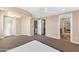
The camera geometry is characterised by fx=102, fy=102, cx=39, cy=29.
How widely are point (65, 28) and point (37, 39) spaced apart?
779mm

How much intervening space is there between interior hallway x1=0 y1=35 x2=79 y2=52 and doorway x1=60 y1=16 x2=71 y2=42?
0.13 metres

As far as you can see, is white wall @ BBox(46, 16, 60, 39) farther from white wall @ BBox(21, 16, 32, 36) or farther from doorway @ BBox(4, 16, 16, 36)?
doorway @ BBox(4, 16, 16, 36)

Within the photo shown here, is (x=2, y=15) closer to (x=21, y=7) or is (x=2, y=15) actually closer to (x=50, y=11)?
(x=21, y=7)

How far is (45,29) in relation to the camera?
111 inches

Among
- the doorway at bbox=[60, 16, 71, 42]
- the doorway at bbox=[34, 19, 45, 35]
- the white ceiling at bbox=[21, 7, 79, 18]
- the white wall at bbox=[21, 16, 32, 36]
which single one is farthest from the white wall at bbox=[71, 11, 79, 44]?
the white wall at bbox=[21, 16, 32, 36]

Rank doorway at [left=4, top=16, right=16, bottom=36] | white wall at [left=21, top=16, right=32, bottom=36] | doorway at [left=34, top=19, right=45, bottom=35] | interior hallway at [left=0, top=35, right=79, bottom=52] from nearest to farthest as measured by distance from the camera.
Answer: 1. interior hallway at [left=0, top=35, right=79, bottom=52]
2. doorway at [left=4, top=16, right=16, bottom=36]
3. white wall at [left=21, top=16, right=32, bottom=36]
4. doorway at [left=34, top=19, right=45, bottom=35]

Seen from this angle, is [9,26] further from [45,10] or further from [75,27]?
[75,27]

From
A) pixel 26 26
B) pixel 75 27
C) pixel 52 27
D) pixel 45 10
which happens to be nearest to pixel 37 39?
pixel 26 26

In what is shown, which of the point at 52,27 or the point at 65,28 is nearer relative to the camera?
the point at 65,28

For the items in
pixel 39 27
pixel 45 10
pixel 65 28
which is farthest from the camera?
pixel 39 27

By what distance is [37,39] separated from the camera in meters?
2.69

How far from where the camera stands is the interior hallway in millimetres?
2367
